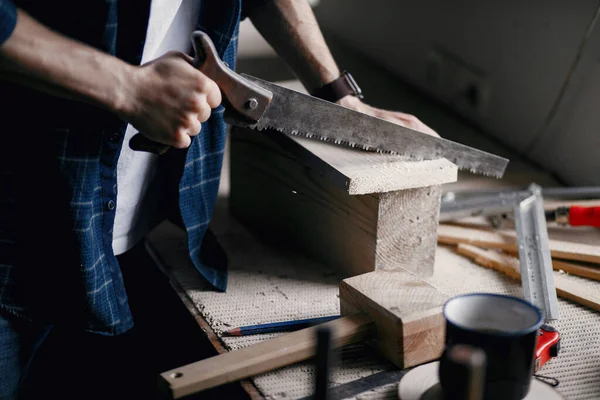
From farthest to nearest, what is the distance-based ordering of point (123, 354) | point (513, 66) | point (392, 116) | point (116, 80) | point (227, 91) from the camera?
point (513, 66) < point (123, 354) < point (392, 116) < point (227, 91) < point (116, 80)

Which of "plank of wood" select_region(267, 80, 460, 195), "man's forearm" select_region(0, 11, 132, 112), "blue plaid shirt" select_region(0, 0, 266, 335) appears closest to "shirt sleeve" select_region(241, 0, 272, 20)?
"blue plaid shirt" select_region(0, 0, 266, 335)

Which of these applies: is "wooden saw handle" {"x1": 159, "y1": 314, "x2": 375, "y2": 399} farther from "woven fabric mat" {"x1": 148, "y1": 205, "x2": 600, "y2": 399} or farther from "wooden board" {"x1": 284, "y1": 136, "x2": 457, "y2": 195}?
"wooden board" {"x1": 284, "y1": 136, "x2": 457, "y2": 195}

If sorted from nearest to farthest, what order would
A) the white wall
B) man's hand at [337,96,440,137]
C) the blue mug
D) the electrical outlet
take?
the blue mug
man's hand at [337,96,440,137]
the white wall
the electrical outlet

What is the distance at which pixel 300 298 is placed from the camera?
3.61 feet

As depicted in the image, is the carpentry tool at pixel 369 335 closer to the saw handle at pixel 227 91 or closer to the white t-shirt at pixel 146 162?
the saw handle at pixel 227 91

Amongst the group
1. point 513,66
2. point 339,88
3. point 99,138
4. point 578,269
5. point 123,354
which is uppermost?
point 513,66

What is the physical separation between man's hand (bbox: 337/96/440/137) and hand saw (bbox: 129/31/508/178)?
0.16 feet

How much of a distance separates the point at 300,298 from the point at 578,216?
543mm

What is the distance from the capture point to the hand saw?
37.1 inches

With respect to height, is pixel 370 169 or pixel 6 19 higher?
pixel 6 19

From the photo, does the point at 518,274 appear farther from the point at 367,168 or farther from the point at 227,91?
the point at 227,91

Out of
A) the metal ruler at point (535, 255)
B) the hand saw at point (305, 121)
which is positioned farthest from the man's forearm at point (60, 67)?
the metal ruler at point (535, 255)

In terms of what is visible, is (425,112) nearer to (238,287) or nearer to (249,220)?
(249,220)

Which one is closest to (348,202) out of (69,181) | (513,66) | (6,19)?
(69,181)
